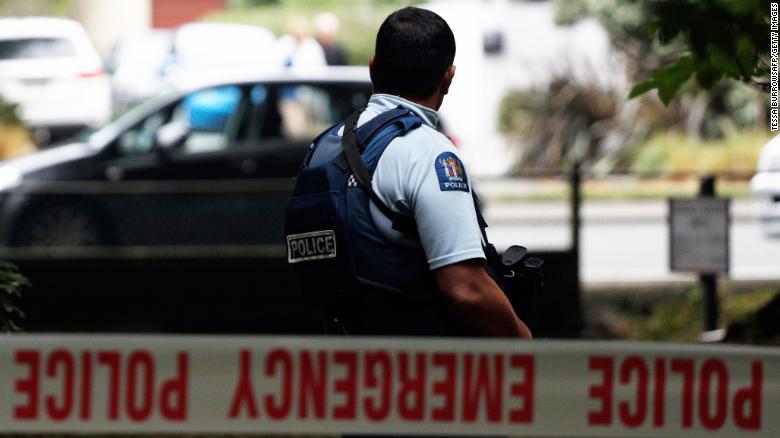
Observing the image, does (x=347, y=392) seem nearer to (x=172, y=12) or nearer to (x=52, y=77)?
(x=52, y=77)

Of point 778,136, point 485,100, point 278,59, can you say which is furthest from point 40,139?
point 778,136

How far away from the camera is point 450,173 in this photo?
368 centimetres

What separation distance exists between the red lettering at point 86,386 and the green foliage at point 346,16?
22962mm

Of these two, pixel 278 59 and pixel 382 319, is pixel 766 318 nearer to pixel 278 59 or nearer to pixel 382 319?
pixel 382 319

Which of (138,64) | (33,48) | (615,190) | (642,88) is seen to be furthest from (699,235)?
(138,64)

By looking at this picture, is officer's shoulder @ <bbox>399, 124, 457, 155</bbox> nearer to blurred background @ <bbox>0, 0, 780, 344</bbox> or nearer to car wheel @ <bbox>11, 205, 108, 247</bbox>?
blurred background @ <bbox>0, 0, 780, 344</bbox>

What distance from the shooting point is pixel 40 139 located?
68.3ft

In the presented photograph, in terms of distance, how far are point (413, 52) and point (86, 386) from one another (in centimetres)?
116

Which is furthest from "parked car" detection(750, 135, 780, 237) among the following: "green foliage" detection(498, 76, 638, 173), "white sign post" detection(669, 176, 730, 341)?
"green foliage" detection(498, 76, 638, 173)

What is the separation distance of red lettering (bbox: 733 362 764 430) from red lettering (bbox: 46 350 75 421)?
1657mm

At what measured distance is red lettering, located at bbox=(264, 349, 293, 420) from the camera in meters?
3.80

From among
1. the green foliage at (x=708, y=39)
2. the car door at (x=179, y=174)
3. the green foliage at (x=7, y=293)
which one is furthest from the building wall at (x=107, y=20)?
the green foliage at (x=708, y=39)

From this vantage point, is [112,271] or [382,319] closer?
[382,319]

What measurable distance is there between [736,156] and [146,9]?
49.4 feet
